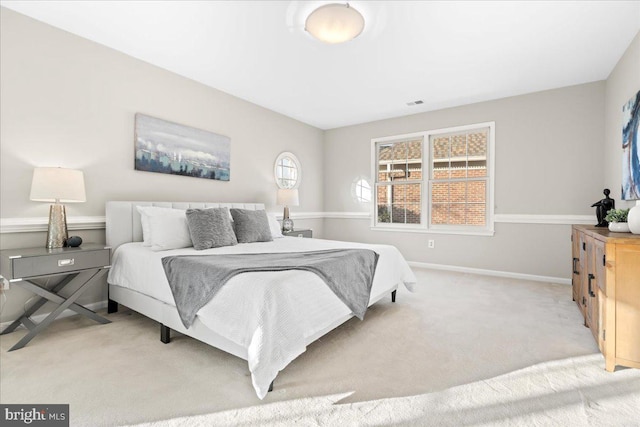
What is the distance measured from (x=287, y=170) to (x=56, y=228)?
3.29m

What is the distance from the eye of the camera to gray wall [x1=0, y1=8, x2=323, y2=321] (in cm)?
248

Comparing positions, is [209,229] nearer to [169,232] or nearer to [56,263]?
[169,232]

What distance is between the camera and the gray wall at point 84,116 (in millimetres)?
2480

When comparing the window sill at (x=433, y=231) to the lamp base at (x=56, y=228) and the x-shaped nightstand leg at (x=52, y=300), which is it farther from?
the lamp base at (x=56, y=228)

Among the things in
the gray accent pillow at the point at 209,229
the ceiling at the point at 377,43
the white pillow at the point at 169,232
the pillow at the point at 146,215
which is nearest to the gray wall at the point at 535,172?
the ceiling at the point at 377,43

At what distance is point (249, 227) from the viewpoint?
3.38 meters

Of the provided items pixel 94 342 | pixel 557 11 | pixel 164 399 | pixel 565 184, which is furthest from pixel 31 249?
pixel 565 184

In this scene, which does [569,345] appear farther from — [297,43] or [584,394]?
[297,43]

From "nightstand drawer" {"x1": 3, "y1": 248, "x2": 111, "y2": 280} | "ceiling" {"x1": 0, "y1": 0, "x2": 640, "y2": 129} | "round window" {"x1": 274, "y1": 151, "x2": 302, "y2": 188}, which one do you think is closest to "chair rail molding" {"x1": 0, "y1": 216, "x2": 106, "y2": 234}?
"nightstand drawer" {"x1": 3, "y1": 248, "x2": 111, "y2": 280}

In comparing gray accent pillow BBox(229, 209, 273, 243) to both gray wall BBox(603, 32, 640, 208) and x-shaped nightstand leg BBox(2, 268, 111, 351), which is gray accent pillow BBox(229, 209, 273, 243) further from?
gray wall BBox(603, 32, 640, 208)

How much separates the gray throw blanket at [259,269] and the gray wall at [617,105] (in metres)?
2.75

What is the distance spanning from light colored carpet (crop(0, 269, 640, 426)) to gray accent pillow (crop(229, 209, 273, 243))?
1.20 meters

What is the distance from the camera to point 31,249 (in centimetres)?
242

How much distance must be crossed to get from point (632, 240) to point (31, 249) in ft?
13.8
